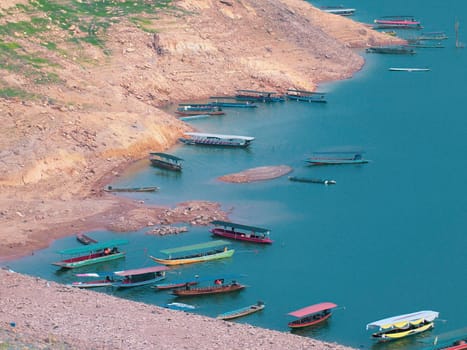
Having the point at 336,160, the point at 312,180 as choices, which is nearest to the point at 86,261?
the point at 312,180

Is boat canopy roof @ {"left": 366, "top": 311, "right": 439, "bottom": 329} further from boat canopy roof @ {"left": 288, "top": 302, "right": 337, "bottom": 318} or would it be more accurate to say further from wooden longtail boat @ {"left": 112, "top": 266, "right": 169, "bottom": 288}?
wooden longtail boat @ {"left": 112, "top": 266, "right": 169, "bottom": 288}

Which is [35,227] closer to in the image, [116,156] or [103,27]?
[116,156]

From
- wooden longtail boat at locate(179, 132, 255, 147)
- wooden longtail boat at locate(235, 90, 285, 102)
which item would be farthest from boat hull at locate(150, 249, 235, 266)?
wooden longtail boat at locate(235, 90, 285, 102)

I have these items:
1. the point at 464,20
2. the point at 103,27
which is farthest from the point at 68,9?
the point at 464,20

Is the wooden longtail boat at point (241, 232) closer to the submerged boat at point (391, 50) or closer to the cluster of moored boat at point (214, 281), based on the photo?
the cluster of moored boat at point (214, 281)

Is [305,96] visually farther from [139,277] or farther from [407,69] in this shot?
[139,277]
